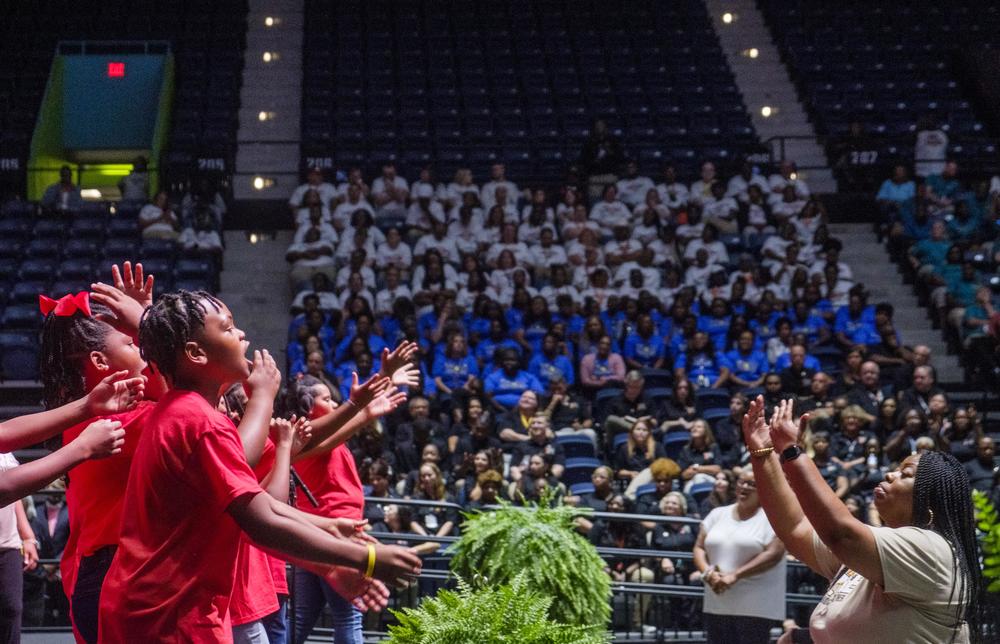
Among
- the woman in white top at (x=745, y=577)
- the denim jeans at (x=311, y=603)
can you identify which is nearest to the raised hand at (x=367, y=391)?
the denim jeans at (x=311, y=603)

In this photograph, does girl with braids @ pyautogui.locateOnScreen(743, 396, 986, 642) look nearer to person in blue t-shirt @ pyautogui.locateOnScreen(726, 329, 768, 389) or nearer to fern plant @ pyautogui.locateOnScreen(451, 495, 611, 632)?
fern plant @ pyautogui.locateOnScreen(451, 495, 611, 632)

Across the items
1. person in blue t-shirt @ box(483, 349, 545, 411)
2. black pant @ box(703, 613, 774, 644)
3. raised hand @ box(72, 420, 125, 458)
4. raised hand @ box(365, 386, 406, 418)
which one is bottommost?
black pant @ box(703, 613, 774, 644)

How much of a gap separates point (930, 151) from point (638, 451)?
7.04 metres

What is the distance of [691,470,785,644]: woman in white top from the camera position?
5.97 metres

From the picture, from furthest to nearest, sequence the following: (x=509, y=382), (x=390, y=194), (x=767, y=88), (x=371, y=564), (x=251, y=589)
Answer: (x=767, y=88)
(x=390, y=194)
(x=509, y=382)
(x=251, y=589)
(x=371, y=564)

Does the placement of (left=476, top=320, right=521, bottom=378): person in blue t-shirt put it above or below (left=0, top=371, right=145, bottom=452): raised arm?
above

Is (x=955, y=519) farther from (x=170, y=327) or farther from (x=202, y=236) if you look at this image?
(x=202, y=236)

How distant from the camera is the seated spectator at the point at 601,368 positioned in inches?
446

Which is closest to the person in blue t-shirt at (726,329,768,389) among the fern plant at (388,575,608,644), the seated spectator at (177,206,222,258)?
the seated spectator at (177,206,222,258)

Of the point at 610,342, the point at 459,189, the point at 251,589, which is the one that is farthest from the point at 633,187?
the point at 251,589

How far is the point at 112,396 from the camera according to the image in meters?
2.92

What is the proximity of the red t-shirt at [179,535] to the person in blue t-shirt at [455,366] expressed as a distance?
27.1ft

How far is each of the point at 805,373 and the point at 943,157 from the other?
5.00m

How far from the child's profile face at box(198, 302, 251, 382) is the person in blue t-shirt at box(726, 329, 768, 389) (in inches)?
355
